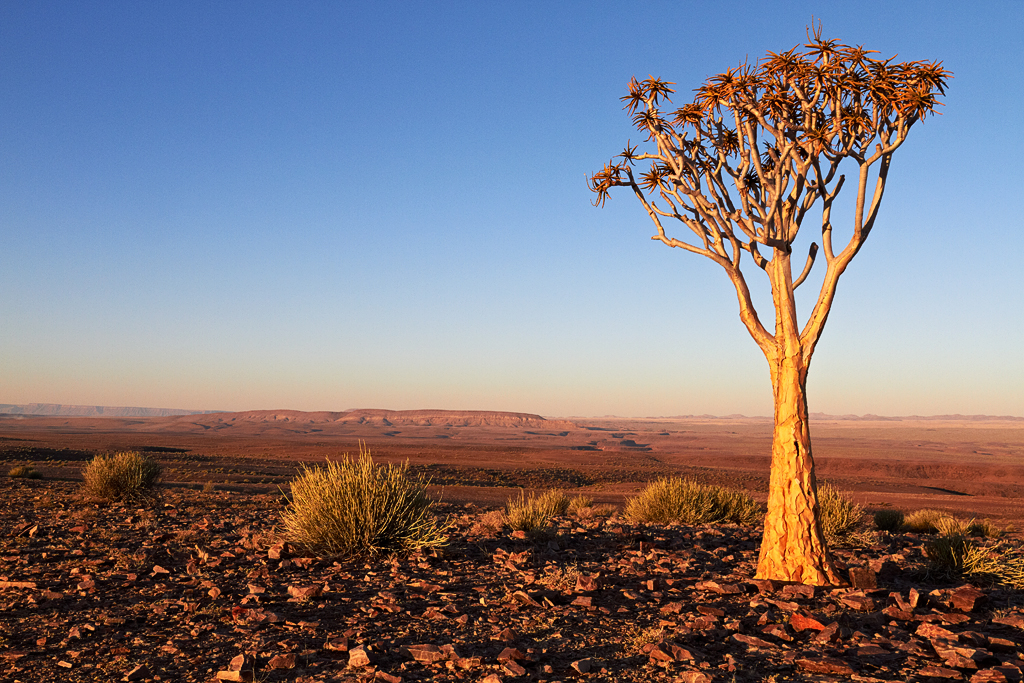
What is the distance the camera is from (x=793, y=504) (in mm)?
8148

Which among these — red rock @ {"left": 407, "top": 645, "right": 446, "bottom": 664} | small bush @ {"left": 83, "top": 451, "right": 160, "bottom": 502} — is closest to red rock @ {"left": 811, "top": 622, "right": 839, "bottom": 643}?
red rock @ {"left": 407, "top": 645, "right": 446, "bottom": 664}

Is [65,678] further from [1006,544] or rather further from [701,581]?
[1006,544]

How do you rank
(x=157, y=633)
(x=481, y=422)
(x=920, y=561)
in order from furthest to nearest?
(x=481, y=422) < (x=920, y=561) < (x=157, y=633)

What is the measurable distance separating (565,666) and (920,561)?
24.4 feet

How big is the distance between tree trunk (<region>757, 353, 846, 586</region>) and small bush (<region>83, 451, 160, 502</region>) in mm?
14483

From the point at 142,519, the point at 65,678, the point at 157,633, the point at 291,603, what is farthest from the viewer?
the point at 142,519

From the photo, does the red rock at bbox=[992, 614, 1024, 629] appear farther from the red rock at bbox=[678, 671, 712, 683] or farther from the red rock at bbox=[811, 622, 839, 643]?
the red rock at bbox=[678, 671, 712, 683]

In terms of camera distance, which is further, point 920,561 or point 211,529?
point 211,529

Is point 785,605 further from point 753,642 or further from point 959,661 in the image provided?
point 959,661

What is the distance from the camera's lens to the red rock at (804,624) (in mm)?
6109

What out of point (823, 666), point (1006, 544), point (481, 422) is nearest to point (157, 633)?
point (823, 666)

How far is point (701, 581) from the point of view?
809cm

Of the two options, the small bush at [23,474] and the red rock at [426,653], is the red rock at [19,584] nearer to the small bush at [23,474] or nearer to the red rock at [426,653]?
the red rock at [426,653]

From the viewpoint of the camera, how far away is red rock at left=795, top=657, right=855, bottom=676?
5.02 meters
